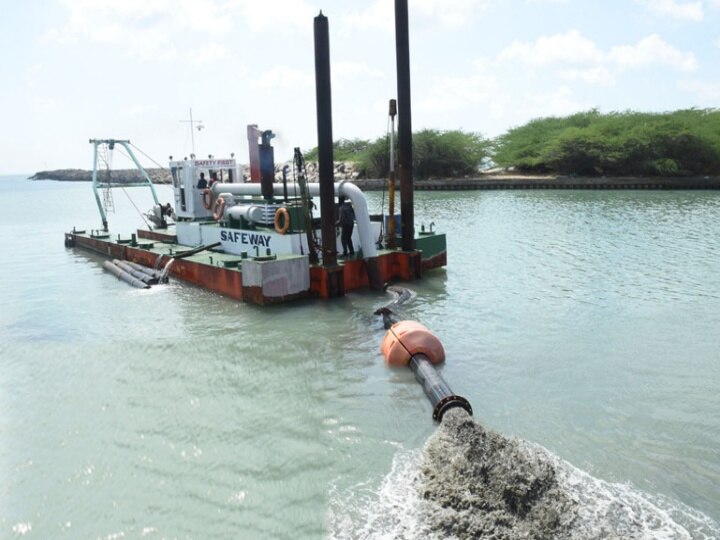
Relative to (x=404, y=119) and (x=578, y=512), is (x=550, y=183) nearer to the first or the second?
(x=404, y=119)

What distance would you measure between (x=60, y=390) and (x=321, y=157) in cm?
708

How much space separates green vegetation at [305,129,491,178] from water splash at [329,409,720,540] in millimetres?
57759

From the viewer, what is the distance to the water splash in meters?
5.28

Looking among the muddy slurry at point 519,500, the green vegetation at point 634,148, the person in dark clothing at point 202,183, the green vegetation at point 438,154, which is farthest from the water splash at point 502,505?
the green vegetation at point 438,154

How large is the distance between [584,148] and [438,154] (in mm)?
15420

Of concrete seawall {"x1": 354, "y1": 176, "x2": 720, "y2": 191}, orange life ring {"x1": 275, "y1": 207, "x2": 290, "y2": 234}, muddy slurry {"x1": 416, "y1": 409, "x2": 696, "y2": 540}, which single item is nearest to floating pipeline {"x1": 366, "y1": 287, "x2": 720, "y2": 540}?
muddy slurry {"x1": 416, "y1": 409, "x2": 696, "y2": 540}

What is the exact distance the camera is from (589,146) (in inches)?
2143

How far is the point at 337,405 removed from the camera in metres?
8.29

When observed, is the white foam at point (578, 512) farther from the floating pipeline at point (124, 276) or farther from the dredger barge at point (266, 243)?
the floating pipeline at point (124, 276)

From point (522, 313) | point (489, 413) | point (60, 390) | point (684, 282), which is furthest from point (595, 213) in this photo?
point (60, 390)

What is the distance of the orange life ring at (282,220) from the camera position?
14578 millimetres

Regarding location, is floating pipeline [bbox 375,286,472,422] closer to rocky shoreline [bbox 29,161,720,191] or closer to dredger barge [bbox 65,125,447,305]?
dredger barge [bbox 65,125,447,305]

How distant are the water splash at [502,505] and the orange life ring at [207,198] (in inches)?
543

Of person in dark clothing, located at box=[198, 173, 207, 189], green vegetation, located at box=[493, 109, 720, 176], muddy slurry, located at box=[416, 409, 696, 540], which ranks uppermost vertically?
green vegetation, located at box=[493, 109, 720, 176]
